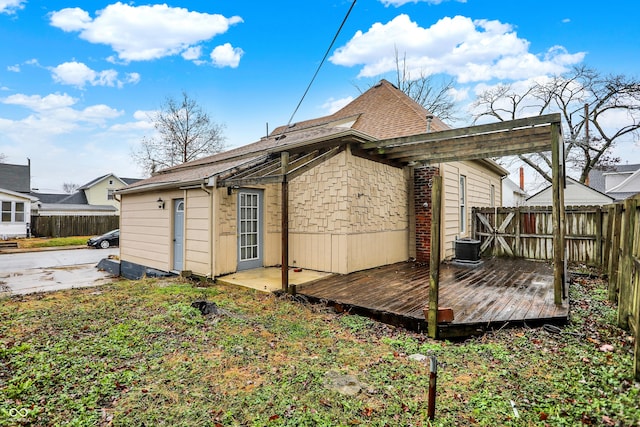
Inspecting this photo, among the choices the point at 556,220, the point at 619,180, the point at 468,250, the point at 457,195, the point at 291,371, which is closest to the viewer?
the point at 291,371

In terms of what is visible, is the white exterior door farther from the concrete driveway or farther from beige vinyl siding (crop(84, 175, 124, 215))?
beige vinyl siding (crop(84, 175, 124, 215))

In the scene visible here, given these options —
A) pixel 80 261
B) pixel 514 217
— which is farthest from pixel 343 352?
pixel 80 261

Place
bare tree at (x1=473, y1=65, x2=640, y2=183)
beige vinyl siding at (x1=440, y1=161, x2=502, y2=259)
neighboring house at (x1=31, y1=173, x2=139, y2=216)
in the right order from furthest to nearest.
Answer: neighboring house at (x1=31, y1=173, x2=139, y2=216) → bare tree at (x1=473, y1=65, x2=640, y2=183) → beige vinyl siding at (x1=440, y1=161, x2=502, y2=259)

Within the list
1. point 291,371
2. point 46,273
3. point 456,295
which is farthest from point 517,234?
point 46,273

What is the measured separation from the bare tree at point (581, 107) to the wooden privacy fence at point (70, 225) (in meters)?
29.7

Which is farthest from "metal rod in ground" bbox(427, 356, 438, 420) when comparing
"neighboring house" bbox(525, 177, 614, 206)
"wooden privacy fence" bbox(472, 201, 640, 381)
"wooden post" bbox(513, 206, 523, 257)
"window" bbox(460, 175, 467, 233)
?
"neighboring house" bbox(525, 177, 614, 206)

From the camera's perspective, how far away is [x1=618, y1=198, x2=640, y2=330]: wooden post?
12.2ft

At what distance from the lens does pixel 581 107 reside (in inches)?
795

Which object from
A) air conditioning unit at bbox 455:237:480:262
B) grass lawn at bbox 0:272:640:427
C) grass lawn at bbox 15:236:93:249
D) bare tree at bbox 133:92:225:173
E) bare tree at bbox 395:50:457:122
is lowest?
grass lawn at bbox 15:236:93:249

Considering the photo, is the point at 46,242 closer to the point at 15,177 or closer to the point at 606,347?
the point at 15,177

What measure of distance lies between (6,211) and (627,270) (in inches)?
1178

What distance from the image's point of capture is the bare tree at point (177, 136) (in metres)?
23.1

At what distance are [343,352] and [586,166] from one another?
24214mm

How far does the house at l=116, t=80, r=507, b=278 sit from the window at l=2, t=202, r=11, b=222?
57.0 feet
